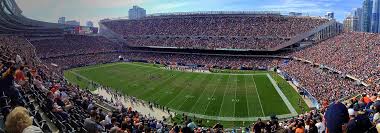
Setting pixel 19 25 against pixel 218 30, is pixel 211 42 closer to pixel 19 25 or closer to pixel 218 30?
pixel 218 30

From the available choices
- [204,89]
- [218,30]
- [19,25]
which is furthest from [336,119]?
[218,30]

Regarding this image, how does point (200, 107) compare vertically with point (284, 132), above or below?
below

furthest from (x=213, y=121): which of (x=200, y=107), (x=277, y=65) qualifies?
(x=277, y=65)

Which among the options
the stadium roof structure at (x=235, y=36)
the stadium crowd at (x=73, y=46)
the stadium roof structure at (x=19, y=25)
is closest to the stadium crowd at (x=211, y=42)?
the stadium roof structure at (x=235, y=36)

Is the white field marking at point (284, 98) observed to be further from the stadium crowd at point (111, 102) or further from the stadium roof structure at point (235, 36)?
the stadium roof structure at point (235, 36)

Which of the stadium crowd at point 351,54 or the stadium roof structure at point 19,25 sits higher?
the stadium roof structure at point 19,25

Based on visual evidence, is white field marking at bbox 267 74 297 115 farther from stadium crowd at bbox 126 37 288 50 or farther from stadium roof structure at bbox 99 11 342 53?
stadium crowd at bbox 126 37 288 50

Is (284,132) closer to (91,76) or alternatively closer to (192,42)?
Result: (91,76)
